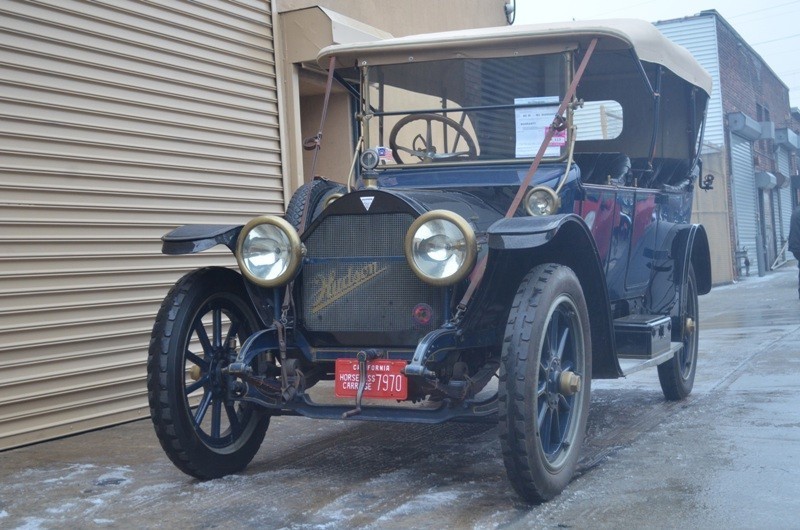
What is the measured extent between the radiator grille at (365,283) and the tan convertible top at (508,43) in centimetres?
124

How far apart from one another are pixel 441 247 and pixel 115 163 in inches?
128

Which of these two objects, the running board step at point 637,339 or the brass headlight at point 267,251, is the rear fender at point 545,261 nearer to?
the running board step at point 637,339

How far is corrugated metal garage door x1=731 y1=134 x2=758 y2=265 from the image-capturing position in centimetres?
2483

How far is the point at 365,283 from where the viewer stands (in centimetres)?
461

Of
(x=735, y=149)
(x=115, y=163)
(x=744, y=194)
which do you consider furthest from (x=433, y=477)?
(x=744, y=194)

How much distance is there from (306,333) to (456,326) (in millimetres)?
802

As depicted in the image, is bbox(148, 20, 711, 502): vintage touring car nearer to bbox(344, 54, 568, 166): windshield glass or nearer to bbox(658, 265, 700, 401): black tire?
bbox(344, 54, 568, 166): windshield glass

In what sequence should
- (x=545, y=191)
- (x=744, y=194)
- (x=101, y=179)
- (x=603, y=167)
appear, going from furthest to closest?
(x=744, y=194) < (x=101, y=179) < (x=603, y=167) < (x=545, y=191)

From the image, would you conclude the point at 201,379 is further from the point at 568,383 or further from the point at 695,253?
the point at 695,253

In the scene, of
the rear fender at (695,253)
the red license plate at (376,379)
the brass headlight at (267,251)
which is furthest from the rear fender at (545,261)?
the rear fender at (695,253)

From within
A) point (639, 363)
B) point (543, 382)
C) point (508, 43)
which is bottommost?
point (639, 363)

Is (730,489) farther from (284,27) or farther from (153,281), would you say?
(284,27)

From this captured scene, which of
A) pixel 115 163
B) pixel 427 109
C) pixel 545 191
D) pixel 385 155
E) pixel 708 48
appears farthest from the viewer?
pixel 708 48

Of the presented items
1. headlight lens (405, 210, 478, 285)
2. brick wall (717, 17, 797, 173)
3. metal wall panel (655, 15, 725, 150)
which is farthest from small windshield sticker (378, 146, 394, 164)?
brick wall (717, 17, 797, 173)
